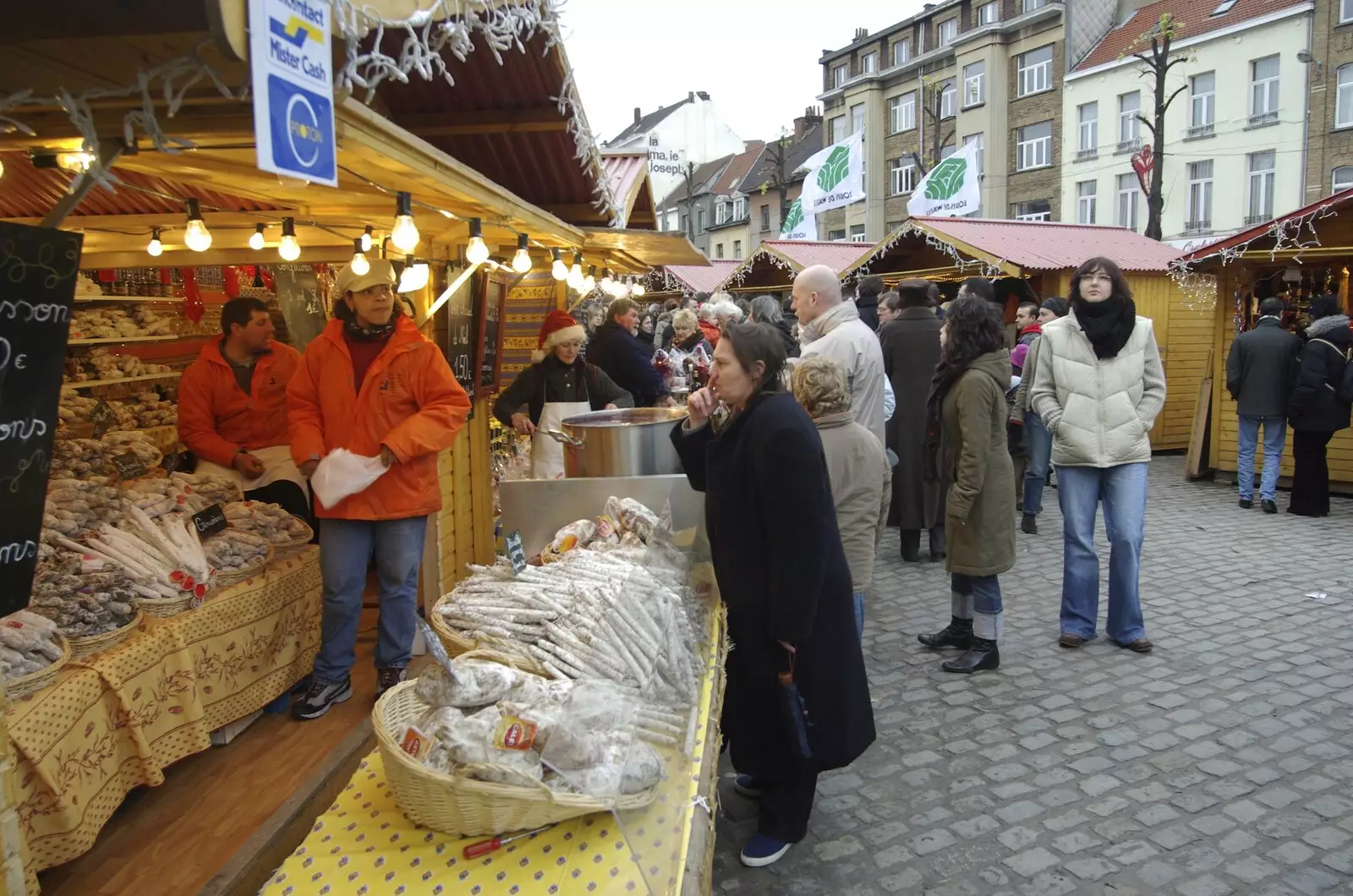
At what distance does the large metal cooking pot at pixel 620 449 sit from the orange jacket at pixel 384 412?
22.0 inches

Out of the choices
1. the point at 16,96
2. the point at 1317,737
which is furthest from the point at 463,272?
the point at 1317,737

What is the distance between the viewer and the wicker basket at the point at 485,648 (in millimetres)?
2406

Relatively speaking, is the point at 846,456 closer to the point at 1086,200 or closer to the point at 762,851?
the point at 762,851

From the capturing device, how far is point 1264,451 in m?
8.94

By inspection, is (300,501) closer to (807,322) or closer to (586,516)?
(586,516)

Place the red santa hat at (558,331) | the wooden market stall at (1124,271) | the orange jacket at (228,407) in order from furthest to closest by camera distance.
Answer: the wooden market stall at (1124,271) < the red santa hat at (558,331) < the orange jacket at (228,407)

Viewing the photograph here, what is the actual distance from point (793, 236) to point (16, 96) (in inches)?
796

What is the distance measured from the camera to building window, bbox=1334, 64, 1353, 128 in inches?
906

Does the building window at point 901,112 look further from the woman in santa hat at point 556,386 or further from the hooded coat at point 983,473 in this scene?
the hooded coat at point 983,473

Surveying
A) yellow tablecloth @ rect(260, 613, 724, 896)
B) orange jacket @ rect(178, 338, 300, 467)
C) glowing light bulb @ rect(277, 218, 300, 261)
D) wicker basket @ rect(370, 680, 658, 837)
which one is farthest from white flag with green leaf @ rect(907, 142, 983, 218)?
wicker basket @ rect(370, 680, 658, 837)

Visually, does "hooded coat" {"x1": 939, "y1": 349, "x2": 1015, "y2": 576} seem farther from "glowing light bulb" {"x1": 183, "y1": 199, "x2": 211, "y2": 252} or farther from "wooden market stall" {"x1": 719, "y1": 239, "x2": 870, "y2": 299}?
"wooden market stall" {"x1": 719, "y1": 239, "x2": 870, "y2": 299}

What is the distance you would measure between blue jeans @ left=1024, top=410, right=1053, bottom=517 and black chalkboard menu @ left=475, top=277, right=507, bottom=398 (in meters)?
4.85

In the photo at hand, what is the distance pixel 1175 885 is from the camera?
3.03 meters

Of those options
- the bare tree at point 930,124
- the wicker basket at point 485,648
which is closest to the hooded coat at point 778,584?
the wicker basket at point 485,648
